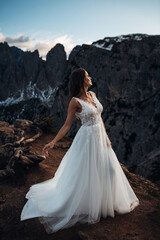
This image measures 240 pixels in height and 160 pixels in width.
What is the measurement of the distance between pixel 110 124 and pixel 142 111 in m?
→ 9.53

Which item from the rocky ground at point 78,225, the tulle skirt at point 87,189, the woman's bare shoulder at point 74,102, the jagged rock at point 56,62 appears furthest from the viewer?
the jagged rock at point 56,62

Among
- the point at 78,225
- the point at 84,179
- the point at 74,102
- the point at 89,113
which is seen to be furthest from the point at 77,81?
the point at 78,225

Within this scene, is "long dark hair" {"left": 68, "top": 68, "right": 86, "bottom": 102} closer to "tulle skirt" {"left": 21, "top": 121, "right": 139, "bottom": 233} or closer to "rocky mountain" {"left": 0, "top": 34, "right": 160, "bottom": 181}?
"tulle skirt" {"left": 21, "top": 121, "right": 139, "bottom": 233}

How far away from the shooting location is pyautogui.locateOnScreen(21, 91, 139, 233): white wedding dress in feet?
12.2

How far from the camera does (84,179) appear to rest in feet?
12.4

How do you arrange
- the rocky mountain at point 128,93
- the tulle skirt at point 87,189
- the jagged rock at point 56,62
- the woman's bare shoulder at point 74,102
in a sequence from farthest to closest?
the jagged rock at point 56,62 < the rocky mountain at point 128,93 < the woman's bare shoulder at point 74,102 < the tulle skirt at point 87,189

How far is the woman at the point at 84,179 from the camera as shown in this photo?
12.3ft

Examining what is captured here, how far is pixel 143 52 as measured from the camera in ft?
207

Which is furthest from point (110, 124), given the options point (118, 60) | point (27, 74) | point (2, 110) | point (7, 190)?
point (27, 74)

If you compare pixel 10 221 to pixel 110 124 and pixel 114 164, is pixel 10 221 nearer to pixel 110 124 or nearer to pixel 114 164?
pixel 114 164

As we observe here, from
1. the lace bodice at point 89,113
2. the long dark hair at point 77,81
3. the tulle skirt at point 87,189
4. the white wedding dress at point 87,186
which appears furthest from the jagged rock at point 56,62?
the tulle skirt at point 87,189

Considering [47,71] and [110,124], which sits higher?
[47,71]

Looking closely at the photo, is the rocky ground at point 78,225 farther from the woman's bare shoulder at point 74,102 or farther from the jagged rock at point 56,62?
the jagged rock at point 56,62

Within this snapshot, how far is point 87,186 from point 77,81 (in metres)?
2.32
